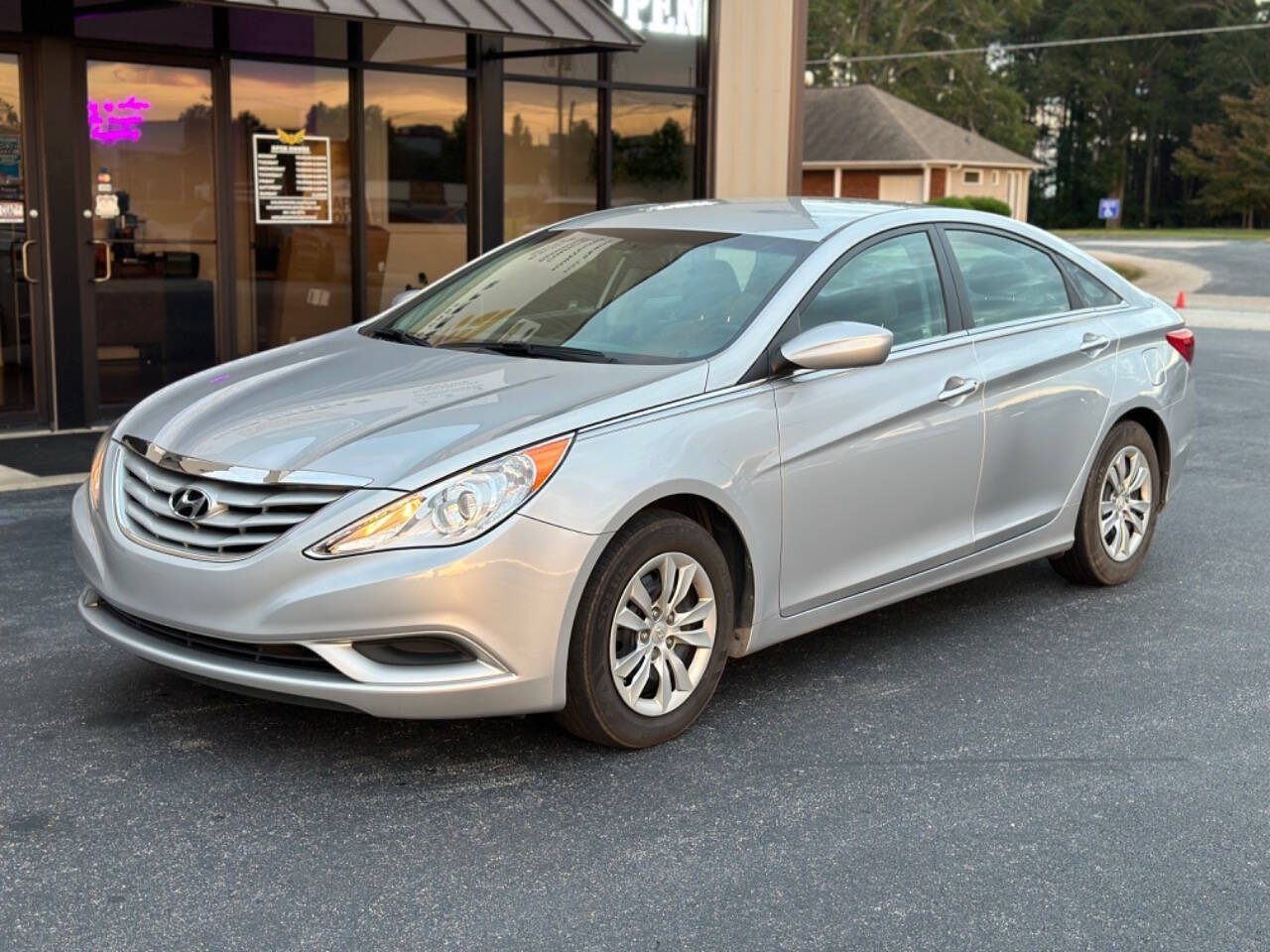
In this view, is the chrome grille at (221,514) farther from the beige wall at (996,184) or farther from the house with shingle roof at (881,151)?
the beige wall at (996,184)

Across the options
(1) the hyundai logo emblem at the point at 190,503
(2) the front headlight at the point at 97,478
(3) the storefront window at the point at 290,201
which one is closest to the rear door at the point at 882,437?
(1) the hyundai logo emblem at the point at 190,503

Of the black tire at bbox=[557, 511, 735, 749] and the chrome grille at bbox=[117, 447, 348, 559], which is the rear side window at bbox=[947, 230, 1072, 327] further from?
the chrome grille at bbox=[117, 447, 348, 559]

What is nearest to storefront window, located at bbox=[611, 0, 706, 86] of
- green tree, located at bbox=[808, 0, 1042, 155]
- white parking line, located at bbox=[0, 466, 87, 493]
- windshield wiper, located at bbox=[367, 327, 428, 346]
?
white parking line, located at bbox=[0, 466, 87, 493]

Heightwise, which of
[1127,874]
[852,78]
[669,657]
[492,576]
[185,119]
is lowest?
[1127,874]

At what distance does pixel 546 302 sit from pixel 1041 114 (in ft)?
298

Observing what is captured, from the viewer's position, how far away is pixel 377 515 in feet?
13.4

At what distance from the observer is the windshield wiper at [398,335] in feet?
18.1

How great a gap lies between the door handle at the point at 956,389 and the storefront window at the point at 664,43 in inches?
336

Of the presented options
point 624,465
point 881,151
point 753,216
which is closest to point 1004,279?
point 753,216

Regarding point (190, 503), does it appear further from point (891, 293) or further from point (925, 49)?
point (925, 49)

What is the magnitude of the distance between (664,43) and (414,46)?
2656 millimetres

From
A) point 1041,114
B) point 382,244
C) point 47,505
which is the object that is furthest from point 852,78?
point 47,505

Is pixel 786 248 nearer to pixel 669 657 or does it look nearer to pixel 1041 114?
pixel 669 657

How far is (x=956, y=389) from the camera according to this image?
554 cm
